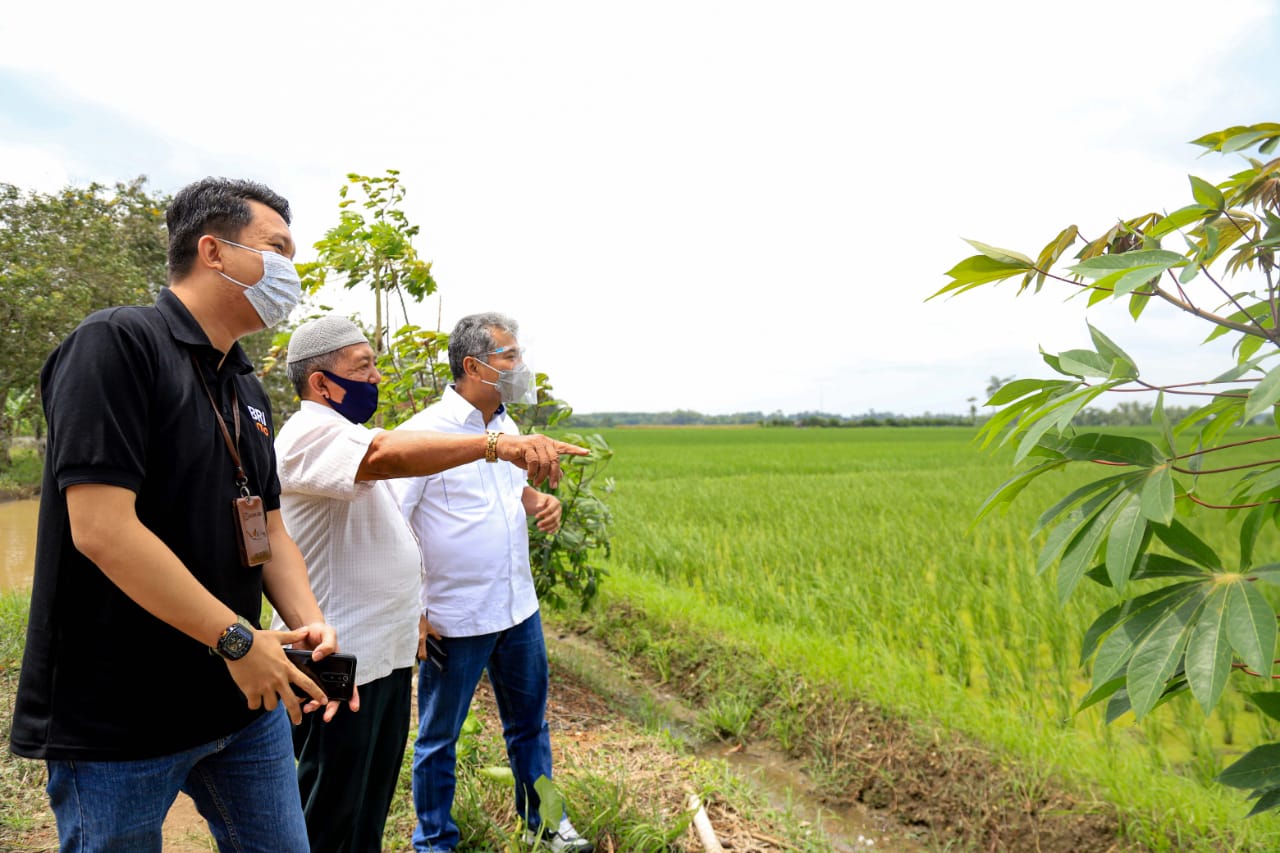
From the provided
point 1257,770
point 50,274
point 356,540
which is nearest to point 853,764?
point 1257,770

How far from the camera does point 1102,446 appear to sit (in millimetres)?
1219

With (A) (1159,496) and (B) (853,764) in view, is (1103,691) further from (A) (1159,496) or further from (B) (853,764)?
(B) (853,764)

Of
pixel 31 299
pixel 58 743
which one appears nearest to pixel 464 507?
pixel 58 743

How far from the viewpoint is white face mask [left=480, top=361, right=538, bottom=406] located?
8.50ft

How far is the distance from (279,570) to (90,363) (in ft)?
1.96

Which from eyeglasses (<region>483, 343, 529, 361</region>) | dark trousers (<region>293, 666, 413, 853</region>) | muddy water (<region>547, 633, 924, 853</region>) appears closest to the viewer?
dark trousers (<region>293, 666, 413, 853</region>)

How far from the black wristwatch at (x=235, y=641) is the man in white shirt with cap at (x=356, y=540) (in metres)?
0.51

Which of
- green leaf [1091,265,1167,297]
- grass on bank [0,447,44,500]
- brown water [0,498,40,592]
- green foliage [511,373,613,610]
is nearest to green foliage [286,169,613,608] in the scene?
green foliage [511,373,613,610]

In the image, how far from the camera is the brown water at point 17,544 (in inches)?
338

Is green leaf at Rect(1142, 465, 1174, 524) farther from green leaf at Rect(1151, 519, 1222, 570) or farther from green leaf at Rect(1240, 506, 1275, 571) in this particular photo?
green leaf at Rect(1240, 506, 1275, 571)

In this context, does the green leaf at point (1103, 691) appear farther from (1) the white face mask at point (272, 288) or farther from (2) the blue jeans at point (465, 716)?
(2) the blue jeans at point (465, 716)

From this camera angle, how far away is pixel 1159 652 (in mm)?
1101

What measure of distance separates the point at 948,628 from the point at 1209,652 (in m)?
3.73

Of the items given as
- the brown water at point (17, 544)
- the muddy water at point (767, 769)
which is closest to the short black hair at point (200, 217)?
the muddy water at point (767, 769)
